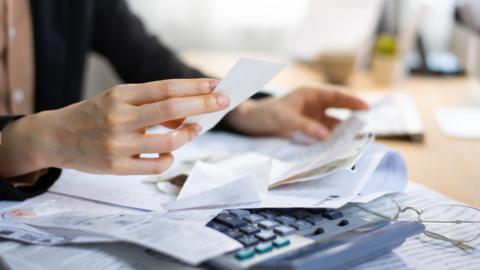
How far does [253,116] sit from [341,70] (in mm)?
506

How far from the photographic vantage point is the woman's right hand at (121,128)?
60 centimetres

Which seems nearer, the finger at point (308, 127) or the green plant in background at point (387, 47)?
the finger at point (308, 127)

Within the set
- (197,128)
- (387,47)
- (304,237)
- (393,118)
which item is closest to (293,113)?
(393,118)

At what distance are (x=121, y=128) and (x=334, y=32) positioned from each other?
1.05 m

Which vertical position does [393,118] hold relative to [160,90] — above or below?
below

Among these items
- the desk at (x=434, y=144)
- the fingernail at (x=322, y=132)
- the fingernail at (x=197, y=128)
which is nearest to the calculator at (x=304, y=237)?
the fingernail at (x=197, y=128)

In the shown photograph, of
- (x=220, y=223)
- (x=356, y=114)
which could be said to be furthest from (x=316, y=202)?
(x=356, y=114)

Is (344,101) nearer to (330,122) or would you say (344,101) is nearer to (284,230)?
(330,122)

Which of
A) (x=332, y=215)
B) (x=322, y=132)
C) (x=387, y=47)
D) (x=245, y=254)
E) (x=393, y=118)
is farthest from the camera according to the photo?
(x=387, y=47)

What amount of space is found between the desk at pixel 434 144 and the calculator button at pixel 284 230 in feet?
0.94

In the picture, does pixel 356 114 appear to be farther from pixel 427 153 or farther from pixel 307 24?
pixel 307 24

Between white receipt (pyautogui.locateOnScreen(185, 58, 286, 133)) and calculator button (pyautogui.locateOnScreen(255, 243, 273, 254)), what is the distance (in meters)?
0.18

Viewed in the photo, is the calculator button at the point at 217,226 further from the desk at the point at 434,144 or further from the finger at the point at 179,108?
the desk at the point at 434,144

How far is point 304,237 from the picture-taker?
1.79ft
